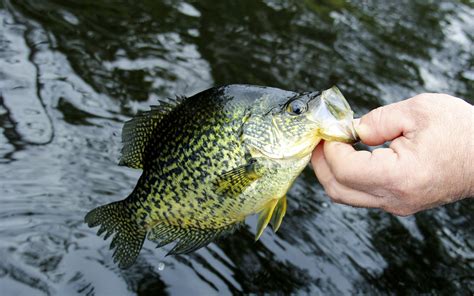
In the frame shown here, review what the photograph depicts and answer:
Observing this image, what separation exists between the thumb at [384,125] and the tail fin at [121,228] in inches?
52.0

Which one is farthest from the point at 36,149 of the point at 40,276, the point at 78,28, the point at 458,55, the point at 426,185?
the point at 458,55

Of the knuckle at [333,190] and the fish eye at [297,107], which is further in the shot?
the knuckle at [333,190]

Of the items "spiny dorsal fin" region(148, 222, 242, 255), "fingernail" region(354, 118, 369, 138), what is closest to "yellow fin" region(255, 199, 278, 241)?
"spiny dorsal fin" region(148, 222, 242, 255)

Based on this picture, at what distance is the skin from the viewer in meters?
3.17

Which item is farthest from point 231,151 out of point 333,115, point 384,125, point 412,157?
point 412,157

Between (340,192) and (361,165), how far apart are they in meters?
0.30

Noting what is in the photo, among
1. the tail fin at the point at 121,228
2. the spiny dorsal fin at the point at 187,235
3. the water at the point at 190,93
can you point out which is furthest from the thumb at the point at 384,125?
the water at the point at 190,93

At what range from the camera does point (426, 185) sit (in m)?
3.20

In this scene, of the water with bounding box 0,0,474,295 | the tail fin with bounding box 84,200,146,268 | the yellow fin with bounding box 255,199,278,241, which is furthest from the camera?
the water with bounding box 0,0,474,295

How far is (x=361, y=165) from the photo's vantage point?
3193 millimetres

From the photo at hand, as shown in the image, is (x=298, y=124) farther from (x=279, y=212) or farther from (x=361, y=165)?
(x=279, y=212)

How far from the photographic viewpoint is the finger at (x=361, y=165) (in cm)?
317

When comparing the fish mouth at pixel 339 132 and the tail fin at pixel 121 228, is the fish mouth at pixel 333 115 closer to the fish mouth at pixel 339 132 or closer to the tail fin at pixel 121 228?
the fish mouth at pixel 339 132

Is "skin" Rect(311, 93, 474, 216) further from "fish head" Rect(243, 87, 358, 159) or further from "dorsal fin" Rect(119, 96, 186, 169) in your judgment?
"dorsal fin" Rect(119, 96, 186, 169)
